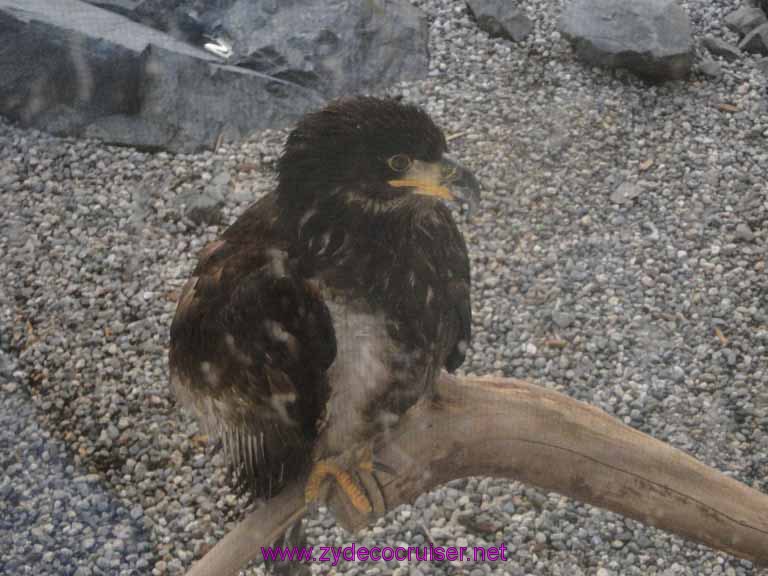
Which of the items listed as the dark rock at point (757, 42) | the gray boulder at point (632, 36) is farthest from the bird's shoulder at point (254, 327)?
the dark rock at point (757, 42)

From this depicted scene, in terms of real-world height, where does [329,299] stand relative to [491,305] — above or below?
above

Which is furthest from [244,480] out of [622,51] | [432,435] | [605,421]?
[622,51]

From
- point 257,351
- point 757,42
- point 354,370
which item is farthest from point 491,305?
point 757,42

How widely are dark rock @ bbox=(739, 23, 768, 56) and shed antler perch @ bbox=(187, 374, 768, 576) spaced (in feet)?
7.22

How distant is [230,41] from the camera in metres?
3.17

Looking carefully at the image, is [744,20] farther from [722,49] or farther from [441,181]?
[441,181]

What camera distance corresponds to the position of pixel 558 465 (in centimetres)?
194

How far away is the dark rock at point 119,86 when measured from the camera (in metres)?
2.98

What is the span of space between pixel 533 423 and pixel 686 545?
0.89 metres

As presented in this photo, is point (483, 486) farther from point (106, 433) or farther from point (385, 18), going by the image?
point (385, 18)

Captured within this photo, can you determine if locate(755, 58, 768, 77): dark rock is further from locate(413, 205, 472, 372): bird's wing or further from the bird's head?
the bird's head

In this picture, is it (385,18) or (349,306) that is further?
(385,18)

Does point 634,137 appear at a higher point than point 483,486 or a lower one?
higher

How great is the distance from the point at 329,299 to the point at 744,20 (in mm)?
2659
